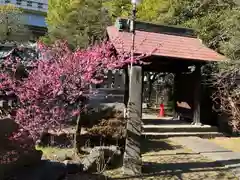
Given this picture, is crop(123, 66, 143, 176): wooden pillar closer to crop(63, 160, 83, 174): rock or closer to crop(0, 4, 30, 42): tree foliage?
crop(63, 160, 83, 174): rock

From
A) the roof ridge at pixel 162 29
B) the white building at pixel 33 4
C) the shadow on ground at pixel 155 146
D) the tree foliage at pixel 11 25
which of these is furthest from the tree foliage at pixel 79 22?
the white building at pixel 33 4

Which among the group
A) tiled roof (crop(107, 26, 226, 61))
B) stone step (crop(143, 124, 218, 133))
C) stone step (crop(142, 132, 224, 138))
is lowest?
stone step (crop(142, 132, 224, 138))

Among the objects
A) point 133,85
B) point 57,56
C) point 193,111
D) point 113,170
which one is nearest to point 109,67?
point 133,85

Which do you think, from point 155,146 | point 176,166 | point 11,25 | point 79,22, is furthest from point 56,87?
point 11,25

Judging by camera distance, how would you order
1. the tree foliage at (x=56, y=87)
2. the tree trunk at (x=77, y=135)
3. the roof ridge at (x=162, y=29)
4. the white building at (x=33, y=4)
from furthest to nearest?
the white building at (x=33, y=4) → the roof ridge at (x=162, y=29) → the tree trunk at (x=77, y=135) → the tree foliage at (x=56, y=87)

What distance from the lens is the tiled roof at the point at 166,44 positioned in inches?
429

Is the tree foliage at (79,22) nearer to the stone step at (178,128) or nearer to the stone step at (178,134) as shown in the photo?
the stone step at (178,128)

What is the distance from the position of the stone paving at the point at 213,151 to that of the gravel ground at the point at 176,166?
247mm

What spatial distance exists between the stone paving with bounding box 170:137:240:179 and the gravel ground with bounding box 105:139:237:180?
0.25 meters

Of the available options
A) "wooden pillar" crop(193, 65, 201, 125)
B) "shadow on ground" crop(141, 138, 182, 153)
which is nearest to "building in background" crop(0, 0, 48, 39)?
"wooden pillar" crop(193, 65, 201, 125)

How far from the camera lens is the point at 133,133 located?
7.16m

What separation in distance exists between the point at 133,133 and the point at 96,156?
3.03ft

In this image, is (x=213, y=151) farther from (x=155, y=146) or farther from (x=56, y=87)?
(x=56, y=87)

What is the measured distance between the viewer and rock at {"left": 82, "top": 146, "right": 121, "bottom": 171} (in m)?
6.91
